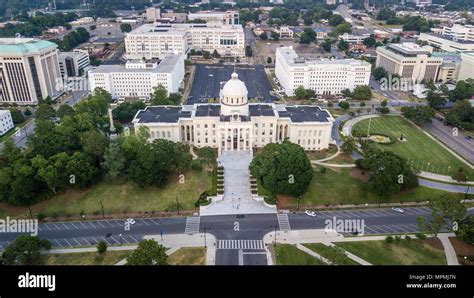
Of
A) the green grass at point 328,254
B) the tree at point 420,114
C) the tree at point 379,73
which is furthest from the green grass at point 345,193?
the tree at point 379,73

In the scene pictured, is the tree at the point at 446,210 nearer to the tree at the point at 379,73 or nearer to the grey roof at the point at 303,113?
the grey roof at the point at 303,113

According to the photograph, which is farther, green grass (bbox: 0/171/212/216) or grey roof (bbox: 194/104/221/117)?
grey roof (bbox: 194/104/221/117)

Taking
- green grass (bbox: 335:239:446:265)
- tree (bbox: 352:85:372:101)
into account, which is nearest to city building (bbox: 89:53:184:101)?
tree (bbox: 352:85:372:101)

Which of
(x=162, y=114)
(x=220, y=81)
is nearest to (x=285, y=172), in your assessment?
(x=162, y=114)

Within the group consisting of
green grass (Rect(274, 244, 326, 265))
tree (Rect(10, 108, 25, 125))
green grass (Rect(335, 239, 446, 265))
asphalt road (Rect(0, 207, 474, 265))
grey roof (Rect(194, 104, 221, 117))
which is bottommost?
asphalt road (Rect(0, 207, 474, 265))

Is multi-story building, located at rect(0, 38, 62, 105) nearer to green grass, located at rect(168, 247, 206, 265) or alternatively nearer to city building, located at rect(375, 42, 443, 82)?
green grass, located at rect(168, 247, 206, 265)

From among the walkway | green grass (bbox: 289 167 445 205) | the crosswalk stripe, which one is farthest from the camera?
green grass (bbox: 289 167 445 205)
